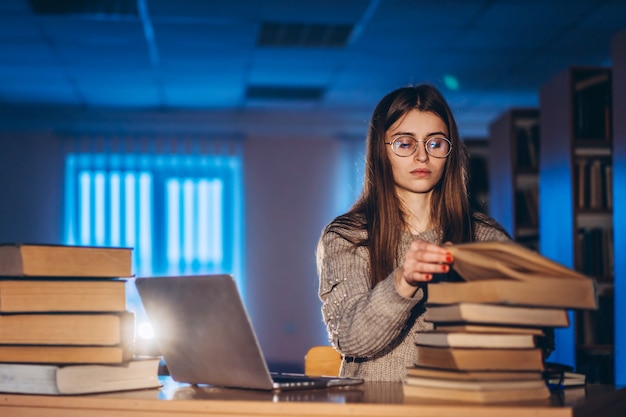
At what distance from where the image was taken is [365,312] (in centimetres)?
160

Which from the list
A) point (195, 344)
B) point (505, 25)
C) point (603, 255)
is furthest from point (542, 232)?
point (195, 344)

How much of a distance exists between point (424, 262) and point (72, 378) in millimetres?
612

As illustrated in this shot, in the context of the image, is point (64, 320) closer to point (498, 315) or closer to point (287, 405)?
point (287, 405)

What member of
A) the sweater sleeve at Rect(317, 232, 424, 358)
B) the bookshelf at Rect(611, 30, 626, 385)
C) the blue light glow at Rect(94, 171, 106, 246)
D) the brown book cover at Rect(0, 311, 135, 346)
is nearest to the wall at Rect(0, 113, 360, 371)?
the blue light glow at Rect(94, 171, 106, 246)

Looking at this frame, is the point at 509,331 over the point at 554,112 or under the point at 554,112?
under

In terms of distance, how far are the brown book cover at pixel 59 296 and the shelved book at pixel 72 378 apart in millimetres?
97

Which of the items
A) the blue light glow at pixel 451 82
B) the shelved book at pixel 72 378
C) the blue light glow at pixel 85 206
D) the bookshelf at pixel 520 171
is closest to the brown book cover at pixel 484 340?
the shelved book at pixel 72 378

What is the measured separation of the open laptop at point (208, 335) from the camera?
Answer: 1.36 metres

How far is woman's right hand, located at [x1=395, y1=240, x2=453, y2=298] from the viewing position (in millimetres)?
1354

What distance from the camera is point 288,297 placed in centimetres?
815

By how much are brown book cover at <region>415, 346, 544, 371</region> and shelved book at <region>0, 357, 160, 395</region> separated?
0.52 metres

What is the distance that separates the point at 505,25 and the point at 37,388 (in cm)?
456

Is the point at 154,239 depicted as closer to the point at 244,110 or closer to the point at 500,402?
the point at 244,110

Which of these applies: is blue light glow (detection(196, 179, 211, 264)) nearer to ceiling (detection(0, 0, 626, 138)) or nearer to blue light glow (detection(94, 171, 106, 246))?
ceiling (detection(0, 0, 626, 138))
